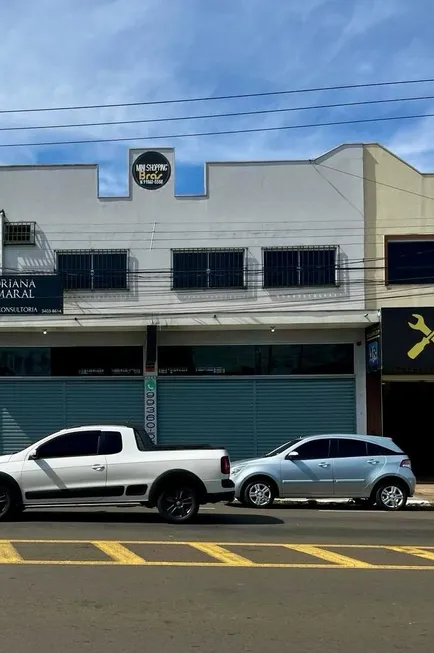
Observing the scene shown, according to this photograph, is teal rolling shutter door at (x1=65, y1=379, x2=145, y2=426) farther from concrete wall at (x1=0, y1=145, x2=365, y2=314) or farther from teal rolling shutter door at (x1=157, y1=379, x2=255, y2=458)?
concrete wall at (x1=0, y1=145, x2=365, y2=314)

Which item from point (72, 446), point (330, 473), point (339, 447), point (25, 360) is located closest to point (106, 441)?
point (72, 446)

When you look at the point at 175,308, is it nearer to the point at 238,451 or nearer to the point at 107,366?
the point at 107,366

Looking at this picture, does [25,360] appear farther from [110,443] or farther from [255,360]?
[110,443]

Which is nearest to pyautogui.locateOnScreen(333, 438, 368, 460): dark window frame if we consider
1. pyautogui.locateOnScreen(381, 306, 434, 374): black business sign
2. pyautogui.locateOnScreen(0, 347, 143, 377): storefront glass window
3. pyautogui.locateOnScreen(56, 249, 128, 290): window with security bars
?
pyautogui.locateOnScreen(381, 306, 434, 374): black business sign

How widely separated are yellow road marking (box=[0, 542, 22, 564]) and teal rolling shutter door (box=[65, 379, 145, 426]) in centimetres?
1198

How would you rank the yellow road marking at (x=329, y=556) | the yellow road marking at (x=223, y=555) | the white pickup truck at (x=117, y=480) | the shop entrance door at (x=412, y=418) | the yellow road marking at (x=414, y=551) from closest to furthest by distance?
the yellow road marking at (x=223, y=555) → the yellow road marking at (x=329, y=556) → the yellow road marking at (x=414, y=551) → the white pickup truck at (x=117, y=480) → the shop entrance door at (x=412, y=418)

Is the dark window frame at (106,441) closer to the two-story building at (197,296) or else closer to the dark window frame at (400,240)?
the two-story building at (197,296)

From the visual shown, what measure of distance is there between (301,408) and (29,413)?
818cm

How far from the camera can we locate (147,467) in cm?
1183

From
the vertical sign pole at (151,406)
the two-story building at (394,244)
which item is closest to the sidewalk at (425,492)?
the two-story building at (394,244)

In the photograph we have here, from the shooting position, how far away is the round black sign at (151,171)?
21.6 meters

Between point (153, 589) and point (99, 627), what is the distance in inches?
52.5

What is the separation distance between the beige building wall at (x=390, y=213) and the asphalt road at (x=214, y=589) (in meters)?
10.5

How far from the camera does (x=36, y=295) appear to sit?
2041 centimetres
